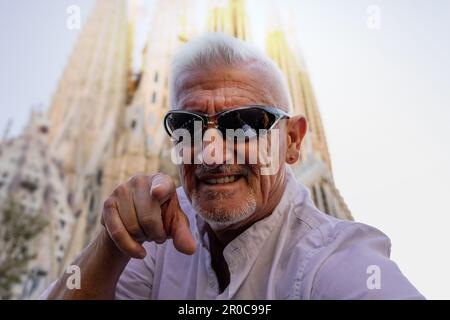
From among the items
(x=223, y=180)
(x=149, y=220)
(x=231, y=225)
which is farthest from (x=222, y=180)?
(x=149, y=220)

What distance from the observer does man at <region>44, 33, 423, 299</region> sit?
49 centimetres

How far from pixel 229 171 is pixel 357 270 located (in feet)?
0.86

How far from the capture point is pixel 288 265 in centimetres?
61

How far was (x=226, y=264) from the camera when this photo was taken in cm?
69

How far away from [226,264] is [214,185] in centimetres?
16

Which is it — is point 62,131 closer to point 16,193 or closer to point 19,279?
point 16,193

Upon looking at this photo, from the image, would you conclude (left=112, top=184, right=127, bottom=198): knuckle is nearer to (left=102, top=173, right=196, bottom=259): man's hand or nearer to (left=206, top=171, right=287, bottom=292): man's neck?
(left=102, top=173, right=196, bottom=259): man's hand

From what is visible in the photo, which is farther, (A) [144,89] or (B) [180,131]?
(A) [144,89]

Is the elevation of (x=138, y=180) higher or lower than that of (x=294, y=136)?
lower

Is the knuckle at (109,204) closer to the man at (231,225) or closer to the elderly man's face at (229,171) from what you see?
the man at (231,225)

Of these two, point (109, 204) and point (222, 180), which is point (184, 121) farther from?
point (109, 204)

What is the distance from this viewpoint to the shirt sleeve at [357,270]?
1.64 ft

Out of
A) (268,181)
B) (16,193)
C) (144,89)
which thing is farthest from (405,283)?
(144,89)

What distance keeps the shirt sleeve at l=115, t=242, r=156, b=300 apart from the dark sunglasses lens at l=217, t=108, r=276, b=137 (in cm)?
33
